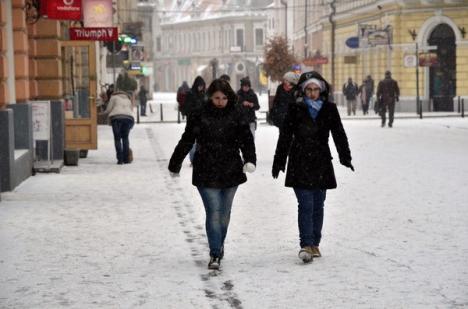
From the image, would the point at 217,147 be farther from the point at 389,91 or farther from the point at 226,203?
the point at 389,91

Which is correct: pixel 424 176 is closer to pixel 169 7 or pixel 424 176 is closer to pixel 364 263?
pixel 364 263

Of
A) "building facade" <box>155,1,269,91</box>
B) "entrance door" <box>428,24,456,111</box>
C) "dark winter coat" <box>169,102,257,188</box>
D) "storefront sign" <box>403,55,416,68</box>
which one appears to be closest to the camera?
"dark winter coat" <box>169,102,257,188</box>

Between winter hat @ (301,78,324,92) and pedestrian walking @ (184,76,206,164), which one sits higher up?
winter hat @ (301,78,324,92)

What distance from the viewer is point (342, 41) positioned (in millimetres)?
57125

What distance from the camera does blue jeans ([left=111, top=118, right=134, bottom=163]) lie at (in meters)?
19.5

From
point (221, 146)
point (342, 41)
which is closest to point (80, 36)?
point (221, 146)

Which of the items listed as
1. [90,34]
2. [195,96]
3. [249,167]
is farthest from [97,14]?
[249,167]

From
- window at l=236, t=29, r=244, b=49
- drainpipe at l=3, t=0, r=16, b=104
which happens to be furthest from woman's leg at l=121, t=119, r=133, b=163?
window at l=236, t=29, r=244, b=49

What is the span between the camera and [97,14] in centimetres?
2025

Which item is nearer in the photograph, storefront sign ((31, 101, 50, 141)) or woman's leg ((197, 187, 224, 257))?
woman's leg ((197, 187, 224, 257))

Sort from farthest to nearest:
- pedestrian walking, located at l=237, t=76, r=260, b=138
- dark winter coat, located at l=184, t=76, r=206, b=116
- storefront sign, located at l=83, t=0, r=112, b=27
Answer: storefront sign, located at l=83, t=0, r=112, b=27 < pedestrian walking, located at l=237, t=76, r=260, b=138 < dark winter coat, located at l=184, t=76, r=206, b=116

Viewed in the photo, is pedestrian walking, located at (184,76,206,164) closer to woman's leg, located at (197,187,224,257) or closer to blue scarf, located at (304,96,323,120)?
blue scarf, located at (304,96,323,120)

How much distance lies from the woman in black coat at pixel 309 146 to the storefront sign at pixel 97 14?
1167 cm

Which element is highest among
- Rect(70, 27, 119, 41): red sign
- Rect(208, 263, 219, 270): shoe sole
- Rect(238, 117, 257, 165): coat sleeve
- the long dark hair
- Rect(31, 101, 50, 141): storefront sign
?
Rect(70, 27, 119, 41): red sign
